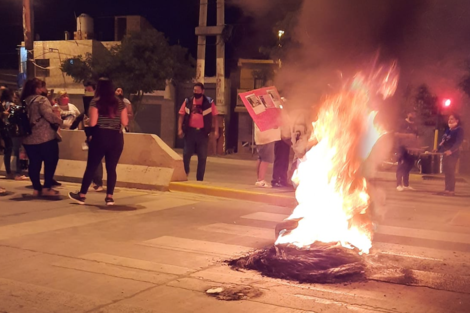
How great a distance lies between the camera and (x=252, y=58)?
25.1m

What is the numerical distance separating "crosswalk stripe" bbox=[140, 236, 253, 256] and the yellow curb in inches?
112

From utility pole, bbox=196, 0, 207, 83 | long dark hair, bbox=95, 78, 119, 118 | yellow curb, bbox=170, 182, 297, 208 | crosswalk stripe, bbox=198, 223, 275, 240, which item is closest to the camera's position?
crosswalk stripe, bbox=198, 223, 275, 240

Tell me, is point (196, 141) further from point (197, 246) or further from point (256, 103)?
point (197, 246)

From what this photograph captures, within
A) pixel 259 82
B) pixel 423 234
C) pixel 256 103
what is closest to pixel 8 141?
pixel 256 103

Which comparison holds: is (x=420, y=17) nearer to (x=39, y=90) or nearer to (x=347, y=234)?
(x=347, y=234)

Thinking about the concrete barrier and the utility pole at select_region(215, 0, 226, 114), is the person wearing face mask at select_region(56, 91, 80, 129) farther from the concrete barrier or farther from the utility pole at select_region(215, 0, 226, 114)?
the utility pole at select_region(215, 0, 226, 114)

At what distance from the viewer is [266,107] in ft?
32.3

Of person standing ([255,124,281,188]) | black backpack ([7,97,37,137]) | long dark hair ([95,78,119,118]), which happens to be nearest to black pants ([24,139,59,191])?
black backpack ([7,97,37,137])

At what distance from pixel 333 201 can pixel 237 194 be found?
11.6ft

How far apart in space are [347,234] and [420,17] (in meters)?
2.42

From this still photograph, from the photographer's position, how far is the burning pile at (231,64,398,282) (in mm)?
5160

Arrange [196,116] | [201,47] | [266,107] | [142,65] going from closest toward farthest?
1. [266,107]
2. [196,116]
3. [201,47]
4. [142,65]

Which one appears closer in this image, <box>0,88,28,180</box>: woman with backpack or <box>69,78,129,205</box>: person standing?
<box>69,78,129,205</box>: person standing

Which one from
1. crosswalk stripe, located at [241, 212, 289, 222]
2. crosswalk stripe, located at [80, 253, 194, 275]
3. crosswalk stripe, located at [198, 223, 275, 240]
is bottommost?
crosswalk stripe, located at [80, 253, 194, 275]
